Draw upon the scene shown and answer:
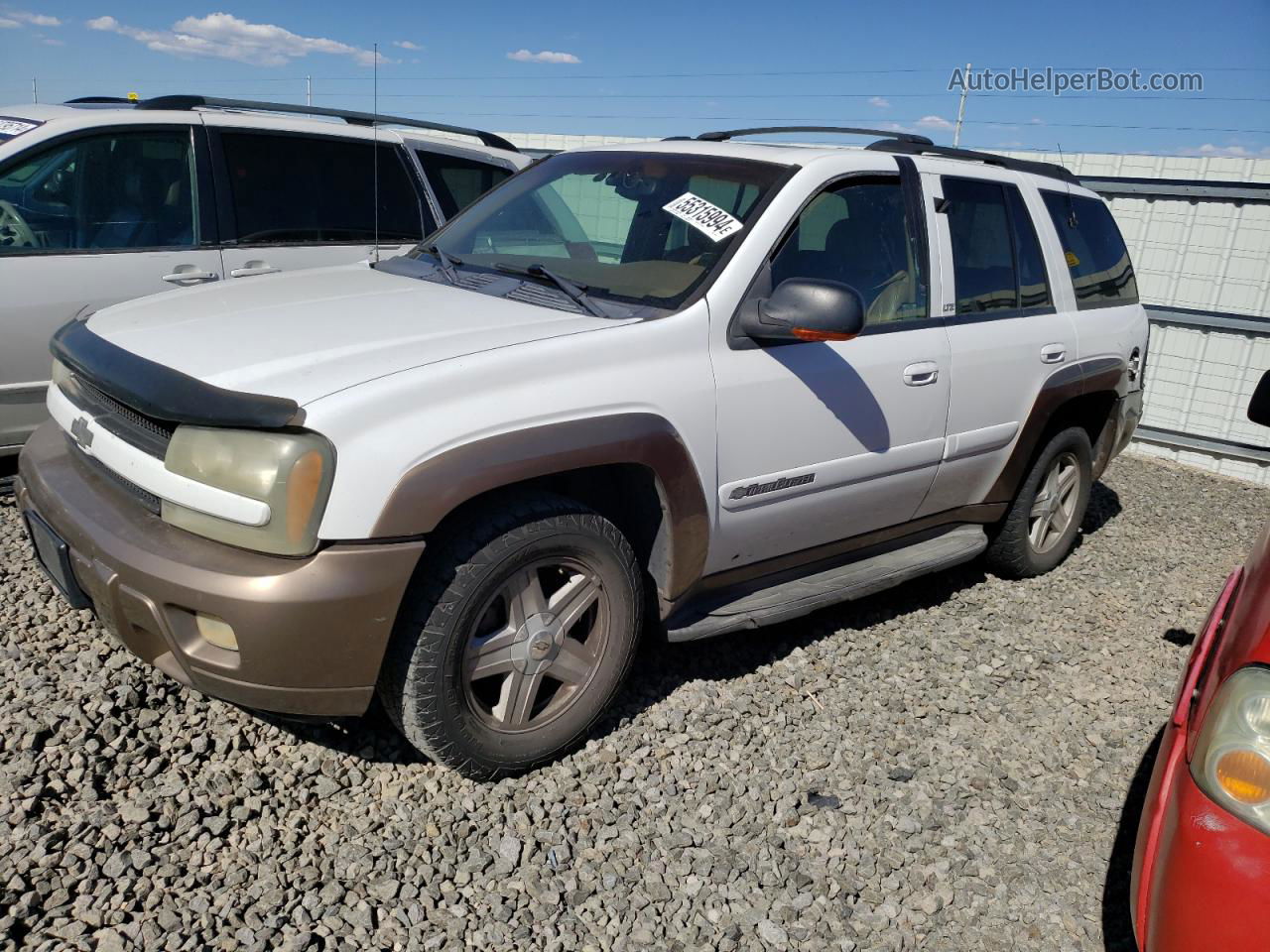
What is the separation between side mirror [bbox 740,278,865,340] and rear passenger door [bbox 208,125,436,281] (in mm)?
2871

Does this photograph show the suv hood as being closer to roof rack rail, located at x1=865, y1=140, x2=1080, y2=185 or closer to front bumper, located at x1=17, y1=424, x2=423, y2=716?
front bumper, located at x1=17, y1=424, x2=423, y2=716

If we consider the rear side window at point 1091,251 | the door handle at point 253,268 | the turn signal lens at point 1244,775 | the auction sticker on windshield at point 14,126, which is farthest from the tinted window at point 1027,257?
the auction sticker on windshield at point 14,126

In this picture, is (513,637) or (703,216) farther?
(703,216)

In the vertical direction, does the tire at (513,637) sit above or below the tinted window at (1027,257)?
below

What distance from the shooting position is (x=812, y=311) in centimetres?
303

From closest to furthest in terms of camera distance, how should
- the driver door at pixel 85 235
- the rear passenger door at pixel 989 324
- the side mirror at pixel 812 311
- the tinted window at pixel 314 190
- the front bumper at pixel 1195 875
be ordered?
the front bumper at pixel 1195 875 → the side mirror at pixel 812 311 → the rear passenger door at pixel 989 324 → the driver door at pixel 85 235 → the tinted window at pixel 314 190

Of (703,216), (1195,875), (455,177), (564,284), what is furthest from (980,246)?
(455,177)

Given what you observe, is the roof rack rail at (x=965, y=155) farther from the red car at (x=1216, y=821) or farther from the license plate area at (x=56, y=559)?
the license plate area at (x=56, y=559)

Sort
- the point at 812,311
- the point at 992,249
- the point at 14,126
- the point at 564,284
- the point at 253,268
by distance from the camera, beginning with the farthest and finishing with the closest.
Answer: the point at 253,268
the point at 14,126
the point at 992,249
the point at 564,284
the point at 812,311

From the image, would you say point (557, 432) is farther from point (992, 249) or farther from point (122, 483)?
point (992, 249)

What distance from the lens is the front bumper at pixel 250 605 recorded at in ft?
7.91

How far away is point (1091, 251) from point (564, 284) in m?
2.97

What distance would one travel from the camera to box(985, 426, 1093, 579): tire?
4.70 m

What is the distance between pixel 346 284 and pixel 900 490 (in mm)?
2148
